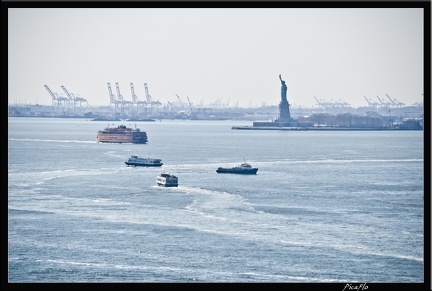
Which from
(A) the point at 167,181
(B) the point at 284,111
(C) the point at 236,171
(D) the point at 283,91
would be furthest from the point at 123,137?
(B) the point at 284,111

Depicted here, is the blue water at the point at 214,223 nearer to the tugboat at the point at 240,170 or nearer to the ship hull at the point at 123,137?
the tugboat at the point at 240,170

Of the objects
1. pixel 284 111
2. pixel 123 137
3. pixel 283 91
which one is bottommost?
pixel 123 137

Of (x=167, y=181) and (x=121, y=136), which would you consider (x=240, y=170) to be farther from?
(x=121, y=136)

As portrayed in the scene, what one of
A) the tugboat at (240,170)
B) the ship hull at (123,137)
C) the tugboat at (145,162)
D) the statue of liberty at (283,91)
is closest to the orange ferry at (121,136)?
the ship hull at (123,137)

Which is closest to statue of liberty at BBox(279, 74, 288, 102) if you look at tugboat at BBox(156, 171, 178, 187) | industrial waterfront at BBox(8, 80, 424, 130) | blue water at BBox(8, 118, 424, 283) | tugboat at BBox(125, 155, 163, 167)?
industrial waterfront at BBox(8, 80, 424, 130)

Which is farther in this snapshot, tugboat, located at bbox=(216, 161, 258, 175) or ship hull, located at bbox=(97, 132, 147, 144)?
ship hull, located at bbox=(97, 132, 147, 144)

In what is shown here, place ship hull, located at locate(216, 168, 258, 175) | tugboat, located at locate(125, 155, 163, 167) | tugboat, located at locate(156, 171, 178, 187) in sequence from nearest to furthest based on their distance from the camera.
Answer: tugboat, located at locate(156, 171, 178, 187), ship hull, located at locate(216, 168, 258, 175), tugboat, located at locate(125, 155, 163, 167)

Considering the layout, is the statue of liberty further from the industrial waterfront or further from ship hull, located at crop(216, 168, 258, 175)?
ship hull, located at crop(216, 168, 258, 175)
